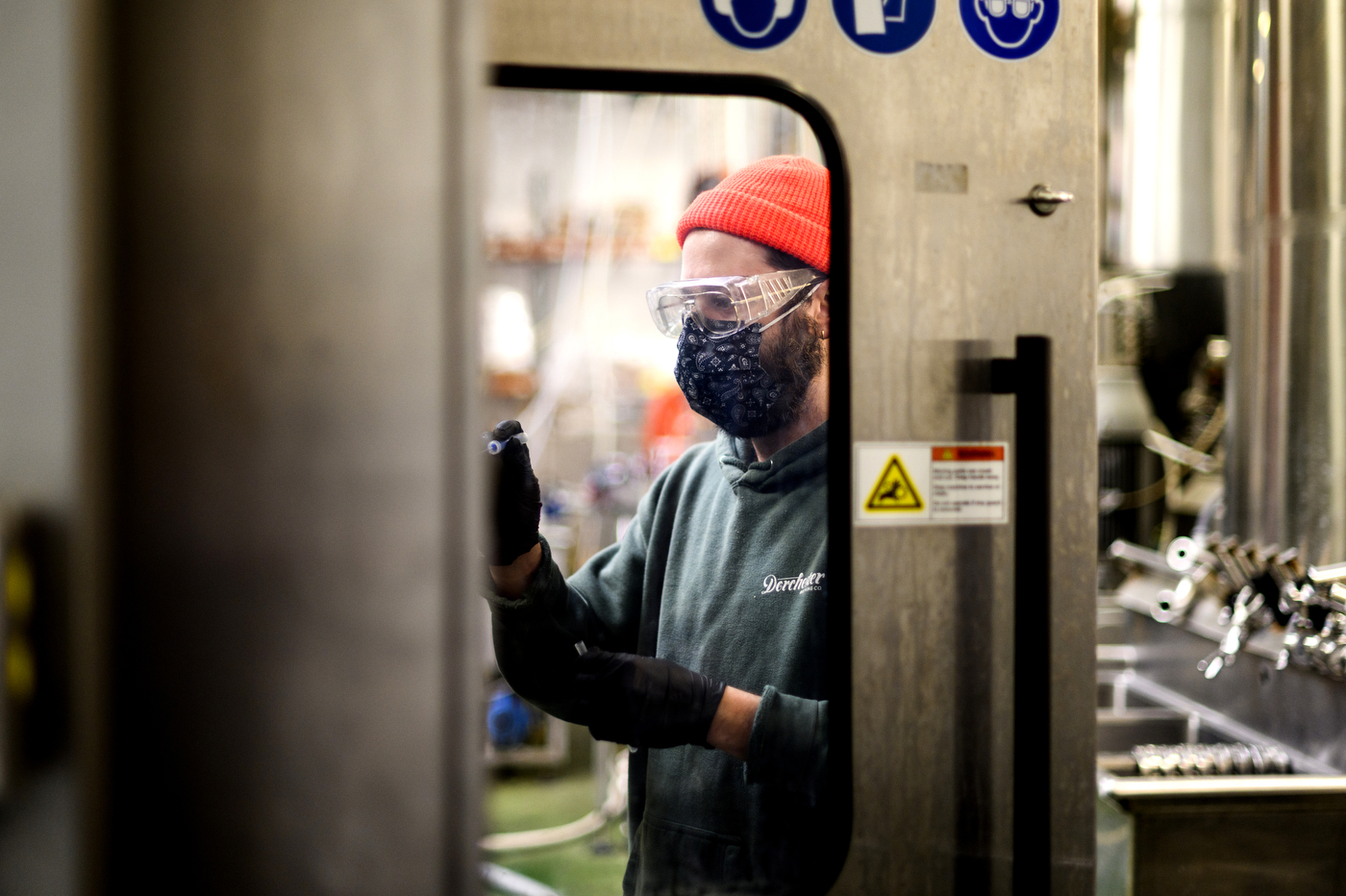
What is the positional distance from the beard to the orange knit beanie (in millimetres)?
75

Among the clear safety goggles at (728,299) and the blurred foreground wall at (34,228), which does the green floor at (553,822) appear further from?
the blurred foreground wall at (34,228)

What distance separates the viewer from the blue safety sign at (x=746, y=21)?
2.87 ft

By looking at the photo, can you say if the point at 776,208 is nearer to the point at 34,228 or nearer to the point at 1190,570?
the point at 34,228

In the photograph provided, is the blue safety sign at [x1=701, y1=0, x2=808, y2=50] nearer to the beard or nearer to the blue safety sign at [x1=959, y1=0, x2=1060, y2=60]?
the blue safety sign at [x1=959, y1=0, x2=1060, y2=60]

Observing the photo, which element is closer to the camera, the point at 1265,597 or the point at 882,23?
the point at 882,23

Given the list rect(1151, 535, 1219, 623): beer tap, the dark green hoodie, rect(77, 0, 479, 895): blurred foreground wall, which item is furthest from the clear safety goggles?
rect(1151, 535, 1219, 623): beer tap

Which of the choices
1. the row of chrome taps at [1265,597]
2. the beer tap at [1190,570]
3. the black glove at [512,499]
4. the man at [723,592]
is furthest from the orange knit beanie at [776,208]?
the beer tap at [1190,570]

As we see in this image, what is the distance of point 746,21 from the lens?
0.88 meters

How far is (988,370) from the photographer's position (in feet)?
3.05

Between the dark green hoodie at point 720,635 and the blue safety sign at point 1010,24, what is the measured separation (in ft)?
1.45

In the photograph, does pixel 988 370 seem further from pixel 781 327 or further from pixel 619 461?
pixel 619 461

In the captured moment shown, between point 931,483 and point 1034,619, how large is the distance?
0.55 ft

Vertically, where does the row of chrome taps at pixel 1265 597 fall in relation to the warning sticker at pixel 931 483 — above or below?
below

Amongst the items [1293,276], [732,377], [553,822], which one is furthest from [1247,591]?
[553,822]
